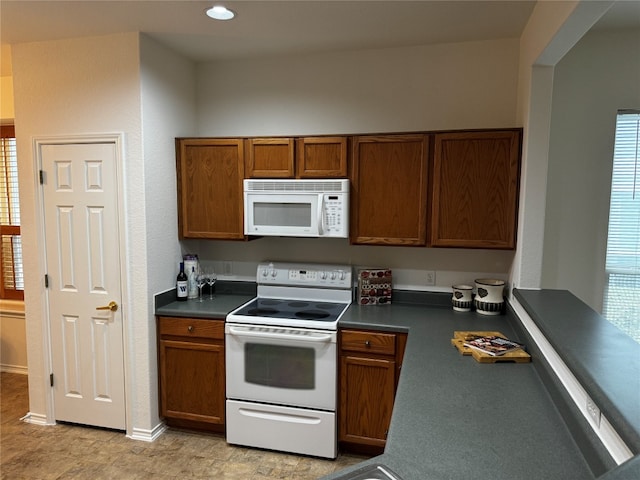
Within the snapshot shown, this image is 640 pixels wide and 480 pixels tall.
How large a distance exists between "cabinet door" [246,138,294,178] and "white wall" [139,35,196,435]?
60cm

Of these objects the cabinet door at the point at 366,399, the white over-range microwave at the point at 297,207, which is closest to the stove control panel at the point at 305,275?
the white over-range microwave at the point at 297,207

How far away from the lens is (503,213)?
2703 millimetres

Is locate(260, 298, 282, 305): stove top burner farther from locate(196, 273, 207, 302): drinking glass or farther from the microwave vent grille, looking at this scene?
the microwave vent grille

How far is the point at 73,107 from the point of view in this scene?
113 inches

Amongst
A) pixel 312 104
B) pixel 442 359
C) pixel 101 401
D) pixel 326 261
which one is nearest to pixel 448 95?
pixel 312 104

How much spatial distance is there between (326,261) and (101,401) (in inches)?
74.1

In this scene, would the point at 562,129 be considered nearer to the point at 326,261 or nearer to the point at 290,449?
the point at 326,261

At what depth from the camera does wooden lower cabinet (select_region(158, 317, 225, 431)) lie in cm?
290

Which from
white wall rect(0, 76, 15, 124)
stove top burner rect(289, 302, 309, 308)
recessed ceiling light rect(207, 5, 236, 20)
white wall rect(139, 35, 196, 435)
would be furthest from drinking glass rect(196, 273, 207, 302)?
white wall rect(0, 76, 15, 124)

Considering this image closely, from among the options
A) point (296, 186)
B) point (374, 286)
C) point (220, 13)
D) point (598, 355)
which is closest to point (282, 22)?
point (220, 13)

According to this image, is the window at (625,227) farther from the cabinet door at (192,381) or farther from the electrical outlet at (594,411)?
the cabinet door at (192,381)

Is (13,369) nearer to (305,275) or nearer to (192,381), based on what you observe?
(192,381)

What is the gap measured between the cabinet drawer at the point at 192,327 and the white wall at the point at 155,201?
0.09m

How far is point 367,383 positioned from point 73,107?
8.67 ft
